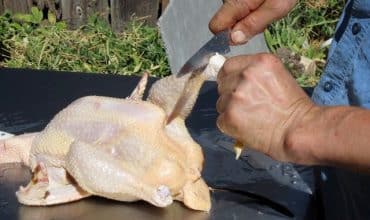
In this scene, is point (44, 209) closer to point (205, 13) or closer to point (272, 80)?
point (272, 80)

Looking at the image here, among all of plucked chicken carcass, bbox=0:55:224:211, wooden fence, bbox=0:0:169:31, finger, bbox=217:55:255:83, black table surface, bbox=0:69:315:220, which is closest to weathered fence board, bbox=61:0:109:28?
wooden fence, bbox=0:0:169:31

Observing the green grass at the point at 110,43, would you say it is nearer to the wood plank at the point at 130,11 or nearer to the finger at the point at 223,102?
the wood plank at the point at 130,11

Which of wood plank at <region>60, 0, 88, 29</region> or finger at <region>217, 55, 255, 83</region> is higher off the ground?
finger at <region>217, 55, 255, 83</region>

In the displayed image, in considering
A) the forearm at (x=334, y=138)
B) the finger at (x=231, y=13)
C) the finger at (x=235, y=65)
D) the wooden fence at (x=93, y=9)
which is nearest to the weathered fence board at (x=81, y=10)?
the wooden fence at (x=93, y=9)

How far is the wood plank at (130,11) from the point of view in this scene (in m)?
3.67

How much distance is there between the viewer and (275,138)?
46.8 inches

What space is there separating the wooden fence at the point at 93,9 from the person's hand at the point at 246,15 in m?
2.15

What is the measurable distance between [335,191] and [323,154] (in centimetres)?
46

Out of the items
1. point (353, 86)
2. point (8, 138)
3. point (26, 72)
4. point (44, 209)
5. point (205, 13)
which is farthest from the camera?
point (205, 13)

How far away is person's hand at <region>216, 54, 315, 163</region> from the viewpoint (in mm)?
1188

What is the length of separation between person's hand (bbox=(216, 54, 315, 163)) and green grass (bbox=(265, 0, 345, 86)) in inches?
83.4

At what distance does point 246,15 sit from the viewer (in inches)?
60.6

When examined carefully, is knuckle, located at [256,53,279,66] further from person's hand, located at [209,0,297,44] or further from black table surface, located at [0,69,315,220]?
black table surface, located at [0,69,315,220]

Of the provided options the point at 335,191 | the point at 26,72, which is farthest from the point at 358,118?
the point at 26,72
